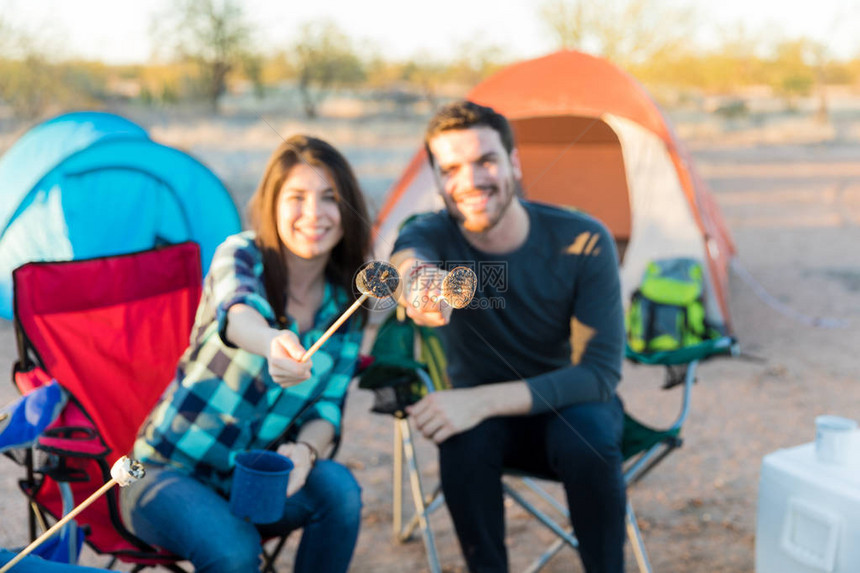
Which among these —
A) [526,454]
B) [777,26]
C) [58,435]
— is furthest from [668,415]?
[777,26]

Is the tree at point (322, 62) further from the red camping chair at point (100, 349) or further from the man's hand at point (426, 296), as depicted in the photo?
the man's hand at point (426, 296)

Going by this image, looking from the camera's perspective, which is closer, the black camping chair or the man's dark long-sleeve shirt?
the man's dark long-sleeve shirt

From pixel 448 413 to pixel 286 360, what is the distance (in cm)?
51

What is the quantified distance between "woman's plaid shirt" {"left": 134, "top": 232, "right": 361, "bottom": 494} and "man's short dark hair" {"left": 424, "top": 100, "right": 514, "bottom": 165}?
53cm

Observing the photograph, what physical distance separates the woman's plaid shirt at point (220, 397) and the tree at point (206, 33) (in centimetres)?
1438

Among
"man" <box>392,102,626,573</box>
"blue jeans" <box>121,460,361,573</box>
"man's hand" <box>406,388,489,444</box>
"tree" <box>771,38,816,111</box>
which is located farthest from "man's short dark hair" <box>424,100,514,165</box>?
"tree" <box>771,38,816,111</box>

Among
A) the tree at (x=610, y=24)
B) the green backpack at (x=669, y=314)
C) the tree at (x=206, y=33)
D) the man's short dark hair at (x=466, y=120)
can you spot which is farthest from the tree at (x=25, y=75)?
the man's short dark hair at (x=466, y=120)

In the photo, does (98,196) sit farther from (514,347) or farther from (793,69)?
(793,69)

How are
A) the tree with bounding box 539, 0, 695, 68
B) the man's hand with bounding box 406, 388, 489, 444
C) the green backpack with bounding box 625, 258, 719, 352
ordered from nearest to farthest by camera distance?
the man's hand with bounding box 406, 388, 489, 444
the green backpack with bounding box 625, 258, 719, 352
the tree with bounding box 539, 0, 695, 68

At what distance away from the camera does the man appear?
1.73 m

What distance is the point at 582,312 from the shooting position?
1.88m

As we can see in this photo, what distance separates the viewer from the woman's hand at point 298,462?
65.2 inches

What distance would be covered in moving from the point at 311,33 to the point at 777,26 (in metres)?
15.8

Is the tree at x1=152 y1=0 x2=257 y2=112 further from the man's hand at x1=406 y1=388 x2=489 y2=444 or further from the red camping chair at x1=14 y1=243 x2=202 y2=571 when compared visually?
the man's hand at x1=406 y1=388 x2=489 y2=444
